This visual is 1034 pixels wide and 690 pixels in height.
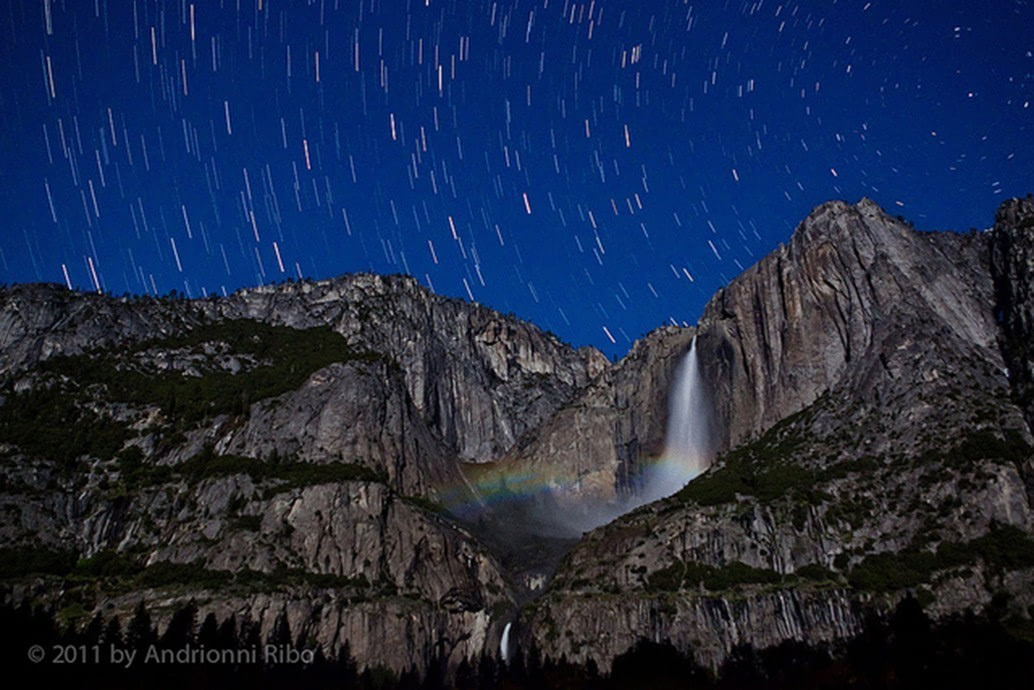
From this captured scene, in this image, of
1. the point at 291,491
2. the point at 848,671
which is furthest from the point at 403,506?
the point at 848,671

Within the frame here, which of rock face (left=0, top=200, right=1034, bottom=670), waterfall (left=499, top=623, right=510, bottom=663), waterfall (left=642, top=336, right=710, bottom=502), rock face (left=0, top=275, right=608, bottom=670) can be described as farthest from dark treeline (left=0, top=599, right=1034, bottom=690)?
waterfall (left=642, top=336, right=710, bottom=502)

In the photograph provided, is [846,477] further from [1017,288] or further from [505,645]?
[505,645]

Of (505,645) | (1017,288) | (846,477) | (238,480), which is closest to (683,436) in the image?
(846,477)

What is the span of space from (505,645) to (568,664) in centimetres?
1776

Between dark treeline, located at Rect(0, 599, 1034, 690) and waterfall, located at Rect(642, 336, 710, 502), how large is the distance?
60570mm

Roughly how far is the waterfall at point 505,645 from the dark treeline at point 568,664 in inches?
226

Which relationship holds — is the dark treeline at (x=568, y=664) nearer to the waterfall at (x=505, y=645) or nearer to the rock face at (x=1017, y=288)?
the waterfall at (x=505, y=645)

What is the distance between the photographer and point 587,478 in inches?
6880

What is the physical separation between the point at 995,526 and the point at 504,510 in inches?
3639

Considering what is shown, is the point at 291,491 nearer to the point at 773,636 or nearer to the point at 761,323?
the point at 773,636

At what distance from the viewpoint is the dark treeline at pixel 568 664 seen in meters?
76.8

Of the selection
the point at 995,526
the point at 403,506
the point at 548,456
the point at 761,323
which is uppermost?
the point at 761,323

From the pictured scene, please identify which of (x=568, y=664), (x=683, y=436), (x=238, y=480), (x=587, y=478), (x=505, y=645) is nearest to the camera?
(x=568, y=664)

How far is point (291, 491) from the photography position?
119375 millimetres
